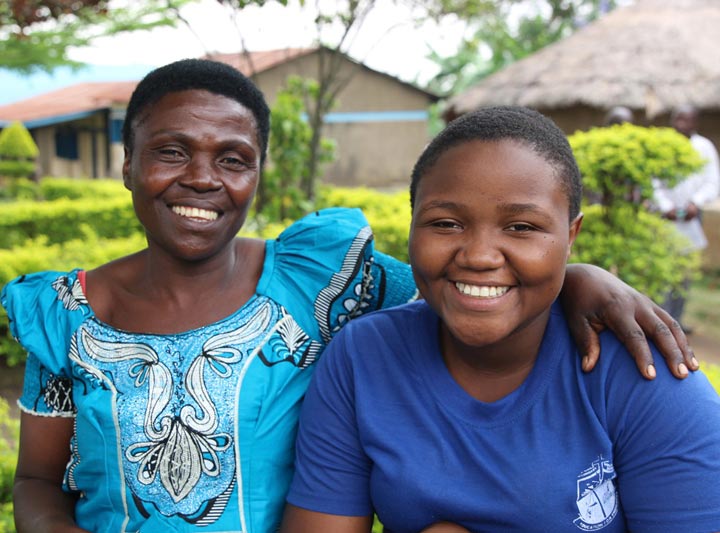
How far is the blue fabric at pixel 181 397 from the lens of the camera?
180 centimetres

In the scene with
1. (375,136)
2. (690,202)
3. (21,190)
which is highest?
(690,202)

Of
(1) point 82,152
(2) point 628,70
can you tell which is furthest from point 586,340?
(1) point 82,152

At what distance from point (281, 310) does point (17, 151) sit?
55.9 ft

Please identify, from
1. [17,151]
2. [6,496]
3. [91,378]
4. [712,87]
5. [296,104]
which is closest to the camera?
[91,378]

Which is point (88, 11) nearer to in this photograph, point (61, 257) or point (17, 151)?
point (61, 257)

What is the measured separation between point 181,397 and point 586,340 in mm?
1023

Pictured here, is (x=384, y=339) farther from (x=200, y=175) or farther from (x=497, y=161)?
(x=200, y=175)

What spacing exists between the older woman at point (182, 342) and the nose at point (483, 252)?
32 centimetres

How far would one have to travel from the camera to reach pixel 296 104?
24.0 feet

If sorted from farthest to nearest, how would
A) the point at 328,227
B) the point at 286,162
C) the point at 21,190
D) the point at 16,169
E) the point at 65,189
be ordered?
1. the point at 16,169
2. the point at 21,190
3. the point at 65,189
4. the point at 286,162
5. the point at 328,227

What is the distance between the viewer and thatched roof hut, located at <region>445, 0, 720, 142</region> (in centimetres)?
1159

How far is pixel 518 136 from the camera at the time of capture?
1474mm

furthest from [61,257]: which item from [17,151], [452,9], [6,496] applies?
[17,151]

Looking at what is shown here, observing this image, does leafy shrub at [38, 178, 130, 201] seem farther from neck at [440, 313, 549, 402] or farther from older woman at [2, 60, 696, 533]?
neck at [440, 313, 549, 402]
